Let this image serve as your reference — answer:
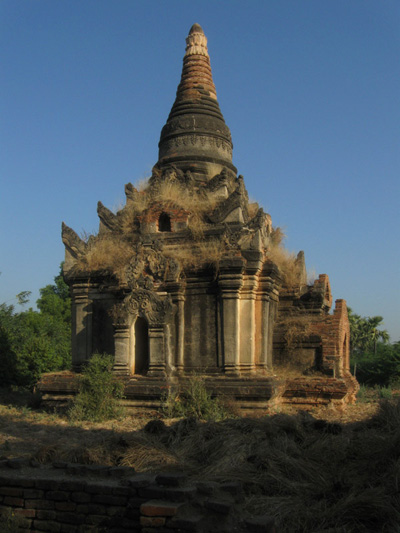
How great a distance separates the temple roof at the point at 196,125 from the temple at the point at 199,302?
13.1 inches

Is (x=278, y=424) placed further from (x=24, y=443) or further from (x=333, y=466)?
(x=24, y=443)

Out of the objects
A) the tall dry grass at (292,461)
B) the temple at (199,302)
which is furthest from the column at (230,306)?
the tall dry grass at (292,461)

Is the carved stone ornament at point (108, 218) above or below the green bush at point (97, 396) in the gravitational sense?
above

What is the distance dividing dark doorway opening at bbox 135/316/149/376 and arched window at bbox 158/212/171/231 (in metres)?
2.41

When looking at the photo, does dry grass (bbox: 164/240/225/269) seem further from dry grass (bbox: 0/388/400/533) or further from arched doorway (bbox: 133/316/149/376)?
dry grass (bbox: 0/388/400/533)

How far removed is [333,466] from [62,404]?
6.98 metres

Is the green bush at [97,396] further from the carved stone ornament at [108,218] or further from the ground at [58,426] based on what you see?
the carved stone ornament at [108,218]

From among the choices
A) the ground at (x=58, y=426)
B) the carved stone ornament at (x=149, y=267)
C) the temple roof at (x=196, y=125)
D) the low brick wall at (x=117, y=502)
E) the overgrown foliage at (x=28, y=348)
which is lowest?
the ground at (x=58, y=426)

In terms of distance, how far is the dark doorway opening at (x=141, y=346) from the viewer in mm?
11312

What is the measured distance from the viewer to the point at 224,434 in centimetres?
673

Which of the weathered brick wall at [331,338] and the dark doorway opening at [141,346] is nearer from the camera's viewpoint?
the dark doorway opening at [141,346]

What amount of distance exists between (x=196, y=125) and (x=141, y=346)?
6.41 m

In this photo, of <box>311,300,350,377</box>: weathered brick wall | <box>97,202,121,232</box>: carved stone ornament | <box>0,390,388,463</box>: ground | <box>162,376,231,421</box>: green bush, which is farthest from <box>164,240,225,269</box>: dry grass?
<box>0,390,388,463</box>: ground

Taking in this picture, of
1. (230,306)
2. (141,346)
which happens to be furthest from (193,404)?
(230,306)
